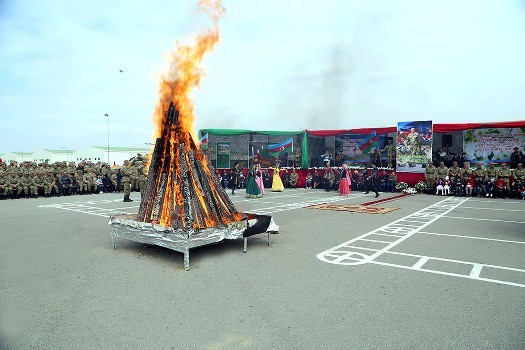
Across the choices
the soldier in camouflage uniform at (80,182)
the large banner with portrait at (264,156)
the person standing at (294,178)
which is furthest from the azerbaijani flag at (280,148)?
the soldier in camouflage uniform at (80,182)

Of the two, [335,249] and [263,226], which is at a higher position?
[263,226]

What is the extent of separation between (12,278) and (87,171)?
16888mm

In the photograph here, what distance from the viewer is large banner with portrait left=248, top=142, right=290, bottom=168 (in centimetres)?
2508

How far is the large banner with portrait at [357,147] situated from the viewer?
77.0 ft

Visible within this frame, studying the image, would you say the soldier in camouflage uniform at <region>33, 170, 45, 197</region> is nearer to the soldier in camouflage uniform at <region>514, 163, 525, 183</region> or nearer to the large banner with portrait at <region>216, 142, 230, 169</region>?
the large banner with portrait at <region>216, 142, 230, 169</region>

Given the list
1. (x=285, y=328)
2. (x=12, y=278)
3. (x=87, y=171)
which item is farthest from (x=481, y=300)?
(x=87, y=171)

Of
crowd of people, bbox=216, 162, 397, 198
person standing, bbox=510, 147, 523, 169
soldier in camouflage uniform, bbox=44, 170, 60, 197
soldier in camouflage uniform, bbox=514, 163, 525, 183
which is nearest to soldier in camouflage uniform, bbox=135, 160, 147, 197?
crowd of people, bbox=216, 162, 397, 198

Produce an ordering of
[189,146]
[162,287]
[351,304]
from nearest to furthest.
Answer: [351,304]
[162,287]
[189,146]

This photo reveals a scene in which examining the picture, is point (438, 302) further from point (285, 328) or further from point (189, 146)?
point (189, 146)

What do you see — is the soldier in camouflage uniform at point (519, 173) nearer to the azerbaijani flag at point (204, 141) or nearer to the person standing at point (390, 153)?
the person standing at point (390, 153)

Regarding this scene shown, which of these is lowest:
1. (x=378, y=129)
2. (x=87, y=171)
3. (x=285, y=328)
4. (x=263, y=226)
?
(x=285, y=328)

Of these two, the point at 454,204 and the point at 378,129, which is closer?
the point at 454,204

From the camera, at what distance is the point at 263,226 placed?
7.44 metres

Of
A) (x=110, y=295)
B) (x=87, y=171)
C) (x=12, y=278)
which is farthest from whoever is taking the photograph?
(x=87, y=171)
